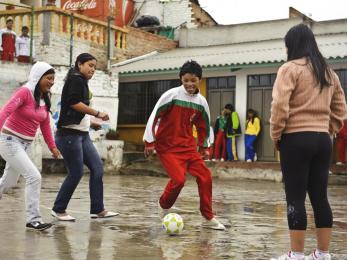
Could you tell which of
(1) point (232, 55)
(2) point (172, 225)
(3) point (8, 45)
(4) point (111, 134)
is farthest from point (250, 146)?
(2) point (172, 225)

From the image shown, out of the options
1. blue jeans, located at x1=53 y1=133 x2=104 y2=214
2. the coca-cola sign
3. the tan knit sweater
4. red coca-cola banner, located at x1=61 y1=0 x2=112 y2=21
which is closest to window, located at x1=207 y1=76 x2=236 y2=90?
red coca-cola banner, located at x1=61 y1=0 x2=112 y2=21

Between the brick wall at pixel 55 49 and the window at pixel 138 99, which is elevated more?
the brick wall at pixel 55 49

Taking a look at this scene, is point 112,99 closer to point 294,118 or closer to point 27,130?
point 27,130

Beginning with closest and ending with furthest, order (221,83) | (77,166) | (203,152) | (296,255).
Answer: (296,255)
(77,166)
(203,152)
(221,83)

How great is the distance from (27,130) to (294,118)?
274 centimetres

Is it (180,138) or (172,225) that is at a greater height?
(180,138)

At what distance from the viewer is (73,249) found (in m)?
4.71

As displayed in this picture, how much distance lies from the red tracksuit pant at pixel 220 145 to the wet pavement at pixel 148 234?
6.97 metres

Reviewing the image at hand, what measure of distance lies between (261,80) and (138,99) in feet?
14.2

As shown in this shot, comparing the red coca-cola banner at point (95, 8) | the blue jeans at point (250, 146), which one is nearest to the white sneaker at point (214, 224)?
the blue jeans at point (250, 146)

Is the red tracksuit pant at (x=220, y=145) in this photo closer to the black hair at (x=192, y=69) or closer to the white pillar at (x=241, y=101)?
the white pillar at (x=241, y=101)

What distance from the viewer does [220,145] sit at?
16141mm

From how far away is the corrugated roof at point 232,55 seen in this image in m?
15.2

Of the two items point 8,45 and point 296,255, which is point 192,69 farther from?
point 8,45
